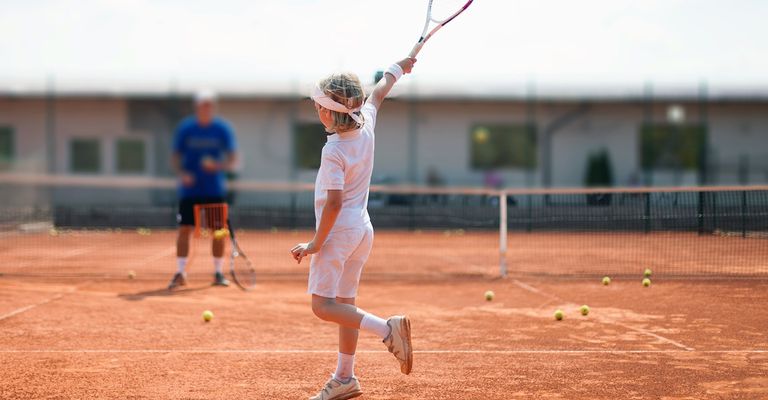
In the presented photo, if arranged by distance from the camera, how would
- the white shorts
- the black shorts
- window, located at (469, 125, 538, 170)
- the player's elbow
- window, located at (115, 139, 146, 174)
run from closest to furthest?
the player's elbow < the white shorts < the black shorts < window, located at (115, 139, 146, 174) < window, located at (469, 125, 538, 170)

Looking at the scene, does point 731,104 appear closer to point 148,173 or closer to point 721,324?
point 148,173

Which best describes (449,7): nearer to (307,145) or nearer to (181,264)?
(181,264)

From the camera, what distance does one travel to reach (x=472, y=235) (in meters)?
18.4

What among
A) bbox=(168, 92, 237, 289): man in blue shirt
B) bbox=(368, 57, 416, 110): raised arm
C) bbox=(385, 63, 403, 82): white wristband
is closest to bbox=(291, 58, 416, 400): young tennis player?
bbox=(368, 57, 416, 110): raised arm

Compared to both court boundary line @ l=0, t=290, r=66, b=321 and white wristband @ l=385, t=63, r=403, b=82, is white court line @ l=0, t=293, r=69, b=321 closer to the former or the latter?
court boundary line @ l=0, t=290, r=66, b=321

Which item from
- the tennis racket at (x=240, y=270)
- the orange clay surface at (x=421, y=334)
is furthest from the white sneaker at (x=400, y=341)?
the tennis racket at (x=240, y=270)

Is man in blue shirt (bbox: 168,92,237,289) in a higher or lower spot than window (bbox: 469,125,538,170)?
lower

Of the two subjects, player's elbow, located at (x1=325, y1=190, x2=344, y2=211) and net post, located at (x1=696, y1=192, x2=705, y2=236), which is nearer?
player's elbow, located at (x1=325, y1=190, x2=344, y2=211)

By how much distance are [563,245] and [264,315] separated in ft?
27.1

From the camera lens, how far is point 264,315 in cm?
809

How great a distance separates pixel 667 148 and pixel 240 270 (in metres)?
18.1

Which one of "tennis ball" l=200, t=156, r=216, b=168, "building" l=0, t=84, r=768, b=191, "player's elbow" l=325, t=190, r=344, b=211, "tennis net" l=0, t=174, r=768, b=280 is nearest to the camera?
"player's elbow" l=325, t=190, r=344, b=211

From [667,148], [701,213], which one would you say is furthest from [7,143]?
[701,213]

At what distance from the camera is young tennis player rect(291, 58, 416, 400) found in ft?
14.1
